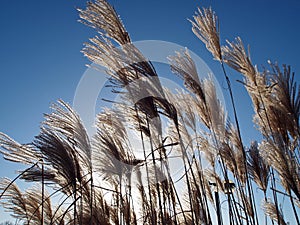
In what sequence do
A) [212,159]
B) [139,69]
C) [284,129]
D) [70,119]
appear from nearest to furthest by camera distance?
1. [139,69]
2. [70,119]
3. [284,129]
4. [212,159]

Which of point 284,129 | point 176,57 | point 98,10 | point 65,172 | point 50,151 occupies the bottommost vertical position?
point 65,172

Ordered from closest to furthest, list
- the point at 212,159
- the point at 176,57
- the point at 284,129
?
the point at 176,57 → the point at 284,129 → the point at 212,159

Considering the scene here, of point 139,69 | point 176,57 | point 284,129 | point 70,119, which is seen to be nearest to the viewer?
point 139,69

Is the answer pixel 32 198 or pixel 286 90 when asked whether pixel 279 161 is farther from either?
pixel 32 198

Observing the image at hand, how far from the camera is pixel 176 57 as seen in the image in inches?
120

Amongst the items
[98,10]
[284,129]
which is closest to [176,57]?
Result: [98,10]

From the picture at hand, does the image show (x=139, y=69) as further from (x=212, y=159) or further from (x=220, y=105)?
(x=212, y=159)

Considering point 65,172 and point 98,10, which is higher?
point 98,10

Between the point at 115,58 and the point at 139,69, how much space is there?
23 centimetres

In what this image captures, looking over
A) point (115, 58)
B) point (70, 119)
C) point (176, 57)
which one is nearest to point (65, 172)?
point (70, 119)

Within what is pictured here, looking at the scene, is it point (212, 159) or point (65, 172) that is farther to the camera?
point (212, 159)

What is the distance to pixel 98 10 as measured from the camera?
2631 mm

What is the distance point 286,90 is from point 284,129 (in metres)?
0.48

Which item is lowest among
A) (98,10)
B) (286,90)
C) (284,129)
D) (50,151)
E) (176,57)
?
(50,151)
